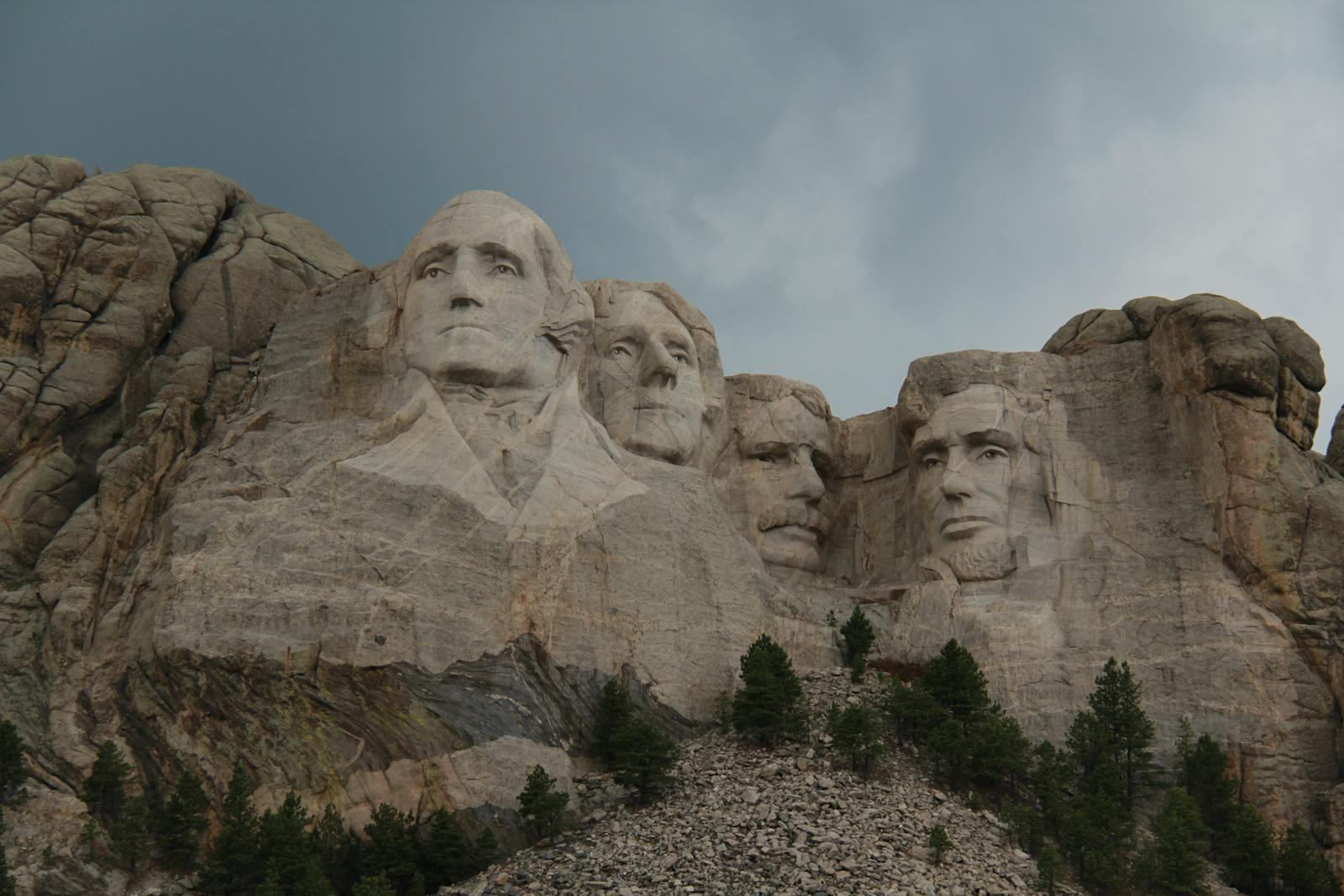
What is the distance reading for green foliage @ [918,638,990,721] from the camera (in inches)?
1379

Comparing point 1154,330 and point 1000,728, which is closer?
point 1000,728

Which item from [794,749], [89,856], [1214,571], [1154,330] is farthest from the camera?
[1154,330]

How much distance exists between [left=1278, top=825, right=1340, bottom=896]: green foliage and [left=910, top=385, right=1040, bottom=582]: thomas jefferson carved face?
290 inches

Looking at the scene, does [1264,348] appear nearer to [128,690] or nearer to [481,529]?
[481,529]

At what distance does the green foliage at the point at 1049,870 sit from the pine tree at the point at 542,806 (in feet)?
21.4

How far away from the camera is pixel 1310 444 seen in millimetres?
38969

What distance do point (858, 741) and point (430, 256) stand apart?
10.9m

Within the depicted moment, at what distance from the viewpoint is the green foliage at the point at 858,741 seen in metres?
33.5

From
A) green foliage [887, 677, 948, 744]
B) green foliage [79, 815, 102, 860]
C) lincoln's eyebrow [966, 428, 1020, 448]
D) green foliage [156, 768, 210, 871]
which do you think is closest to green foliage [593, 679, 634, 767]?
green foliage [887, 677, 948, 744]

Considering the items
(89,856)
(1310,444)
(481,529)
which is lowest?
(89,856)

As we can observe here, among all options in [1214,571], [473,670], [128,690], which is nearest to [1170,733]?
[1214,571]

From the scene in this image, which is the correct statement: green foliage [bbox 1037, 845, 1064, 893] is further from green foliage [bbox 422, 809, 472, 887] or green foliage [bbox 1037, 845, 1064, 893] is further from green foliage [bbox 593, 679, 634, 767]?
green foliage [bbox 422, 809, 472, 887]

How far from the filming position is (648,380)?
39875 millimetres

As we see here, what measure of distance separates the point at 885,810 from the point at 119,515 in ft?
42.0
